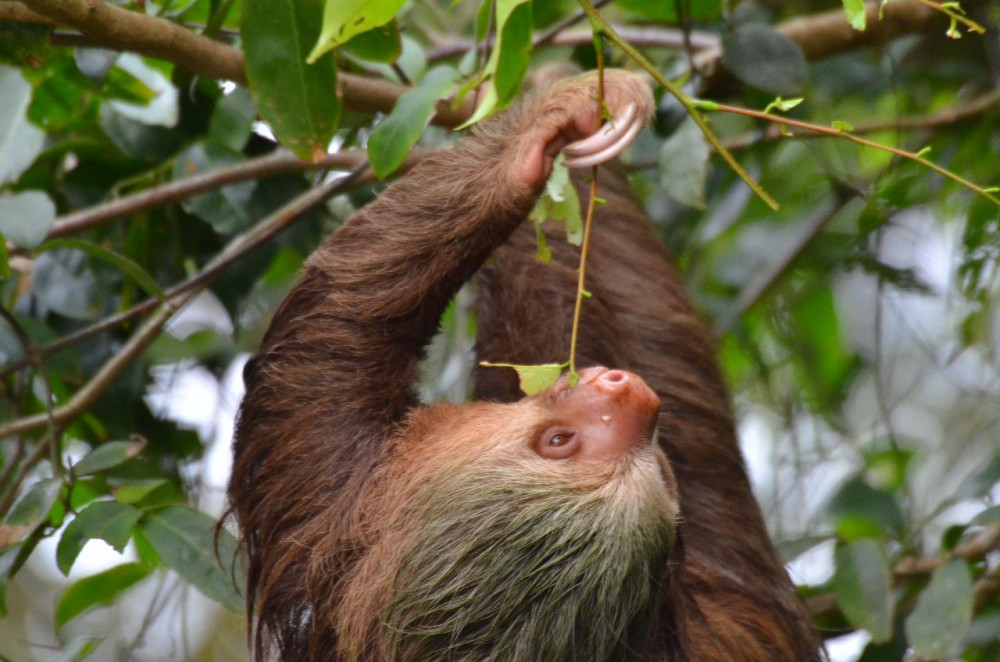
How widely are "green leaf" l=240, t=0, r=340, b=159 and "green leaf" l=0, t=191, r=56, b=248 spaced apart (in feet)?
3.33

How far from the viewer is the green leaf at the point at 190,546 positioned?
3.52 m

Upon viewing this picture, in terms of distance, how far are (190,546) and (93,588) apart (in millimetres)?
683

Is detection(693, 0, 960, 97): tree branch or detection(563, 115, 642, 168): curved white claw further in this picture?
detection(693, 0, 960, 97): tree branch

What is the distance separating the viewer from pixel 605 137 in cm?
314

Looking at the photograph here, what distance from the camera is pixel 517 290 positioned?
4504mm

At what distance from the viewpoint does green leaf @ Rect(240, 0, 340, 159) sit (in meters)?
3.15

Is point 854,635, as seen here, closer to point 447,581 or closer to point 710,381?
point 710,381

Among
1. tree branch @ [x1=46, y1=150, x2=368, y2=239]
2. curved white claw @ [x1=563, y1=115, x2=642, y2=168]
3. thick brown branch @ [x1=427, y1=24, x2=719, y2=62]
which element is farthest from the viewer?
thick brown branch @ [x1=427, y1=24, x2=719, y2=62]

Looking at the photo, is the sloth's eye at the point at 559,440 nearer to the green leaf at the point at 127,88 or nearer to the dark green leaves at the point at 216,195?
the dark green leaves at the point at 216,195

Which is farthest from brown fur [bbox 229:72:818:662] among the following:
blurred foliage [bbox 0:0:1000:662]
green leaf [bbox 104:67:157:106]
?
green leaf [bbox 104:67:157:106]

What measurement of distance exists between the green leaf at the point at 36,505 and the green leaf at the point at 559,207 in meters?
1.70

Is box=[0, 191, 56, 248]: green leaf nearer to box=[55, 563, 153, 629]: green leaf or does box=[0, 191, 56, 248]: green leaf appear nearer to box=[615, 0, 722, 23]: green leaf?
box=[55, 563, 153, 629]: green leaf

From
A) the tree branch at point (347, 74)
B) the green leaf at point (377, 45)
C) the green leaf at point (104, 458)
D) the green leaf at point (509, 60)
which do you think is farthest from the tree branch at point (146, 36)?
the green leaf at point (104, 458)

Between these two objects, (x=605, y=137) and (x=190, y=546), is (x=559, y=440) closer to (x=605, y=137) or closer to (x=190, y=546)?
(x=605, y=137)
